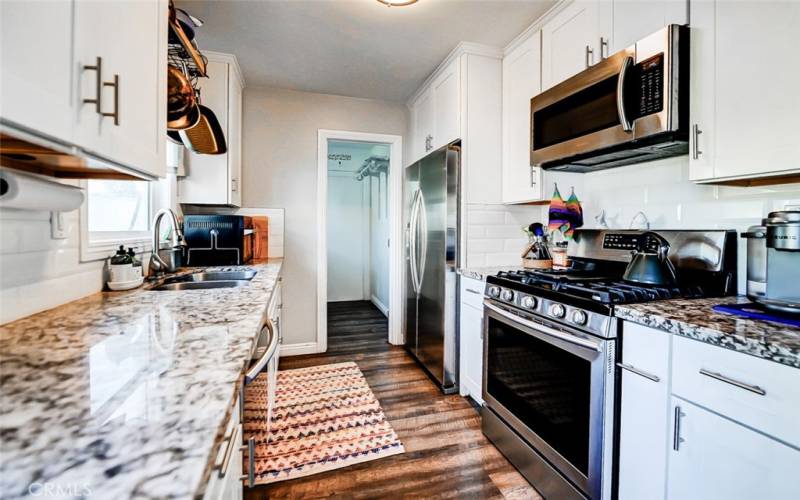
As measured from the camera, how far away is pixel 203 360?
722mm

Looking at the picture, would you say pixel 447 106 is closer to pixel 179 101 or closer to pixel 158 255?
pixel 179 101

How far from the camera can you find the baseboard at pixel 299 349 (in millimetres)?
3346

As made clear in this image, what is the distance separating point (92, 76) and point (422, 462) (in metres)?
1.94

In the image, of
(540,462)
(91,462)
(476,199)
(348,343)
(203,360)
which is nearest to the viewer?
(91,462)

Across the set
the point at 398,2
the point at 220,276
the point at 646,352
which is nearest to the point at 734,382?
the point at 646,352

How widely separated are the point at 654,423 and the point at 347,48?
8.84 ft

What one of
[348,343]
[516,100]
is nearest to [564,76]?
[516,100]

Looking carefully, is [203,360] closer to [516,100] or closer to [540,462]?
[540,462]

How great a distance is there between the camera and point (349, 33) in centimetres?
236

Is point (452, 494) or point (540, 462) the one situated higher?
point (540, 462)

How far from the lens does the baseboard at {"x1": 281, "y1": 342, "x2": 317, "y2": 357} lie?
335 cm

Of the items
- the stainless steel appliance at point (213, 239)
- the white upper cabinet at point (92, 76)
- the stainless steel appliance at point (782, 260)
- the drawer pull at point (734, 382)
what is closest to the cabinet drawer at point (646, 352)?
the drawer pull at point (734, 382)

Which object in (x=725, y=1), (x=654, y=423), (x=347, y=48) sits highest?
(x=347, y=48)

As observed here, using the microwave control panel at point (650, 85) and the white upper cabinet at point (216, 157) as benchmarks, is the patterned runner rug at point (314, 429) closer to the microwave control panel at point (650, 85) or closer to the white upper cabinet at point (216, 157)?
the white upper cabinet at point (216, 157)
